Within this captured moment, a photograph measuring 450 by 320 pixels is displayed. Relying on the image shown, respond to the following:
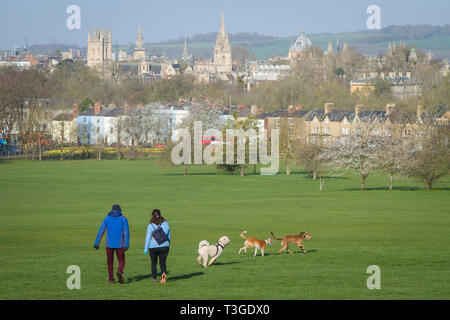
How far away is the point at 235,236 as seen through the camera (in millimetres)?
27422

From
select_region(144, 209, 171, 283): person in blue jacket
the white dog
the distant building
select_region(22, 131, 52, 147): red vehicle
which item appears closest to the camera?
select_region(144, 209, 171, 283): person in blue jacket

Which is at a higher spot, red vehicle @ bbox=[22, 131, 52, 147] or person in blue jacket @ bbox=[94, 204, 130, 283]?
person in blue jacket @ bbox=[94, 204, 130, 283]

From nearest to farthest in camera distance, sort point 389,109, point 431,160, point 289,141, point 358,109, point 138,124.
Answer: point 431,160 < point 289,141 < point 389,109 < point 358,109 < point 138,124

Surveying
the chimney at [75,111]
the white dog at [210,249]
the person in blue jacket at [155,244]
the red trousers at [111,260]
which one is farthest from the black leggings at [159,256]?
the chimney at [75,111]

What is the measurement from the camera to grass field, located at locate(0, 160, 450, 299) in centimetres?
1662


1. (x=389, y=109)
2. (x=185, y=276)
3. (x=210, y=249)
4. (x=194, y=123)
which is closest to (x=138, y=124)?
(x=194, y=123)

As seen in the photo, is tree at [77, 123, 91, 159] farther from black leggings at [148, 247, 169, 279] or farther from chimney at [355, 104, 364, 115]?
black leggings at [148, 247, 169, 279]

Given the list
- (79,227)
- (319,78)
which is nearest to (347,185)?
(79,227)

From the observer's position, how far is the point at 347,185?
201 ft

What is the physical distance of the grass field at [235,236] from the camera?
54.5 feet

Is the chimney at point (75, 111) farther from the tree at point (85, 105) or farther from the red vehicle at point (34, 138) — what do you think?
the red vehicle at point (34, 138)

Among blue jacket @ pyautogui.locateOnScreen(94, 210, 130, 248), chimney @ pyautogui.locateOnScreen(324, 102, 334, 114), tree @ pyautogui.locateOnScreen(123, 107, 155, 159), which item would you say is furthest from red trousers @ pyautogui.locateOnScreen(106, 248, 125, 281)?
chimney @ pyautogui.locateOnScreen(324, 102, 334, 114)

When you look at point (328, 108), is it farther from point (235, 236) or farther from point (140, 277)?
point (140, 277)

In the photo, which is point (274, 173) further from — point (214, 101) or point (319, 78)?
point (319, 78)
